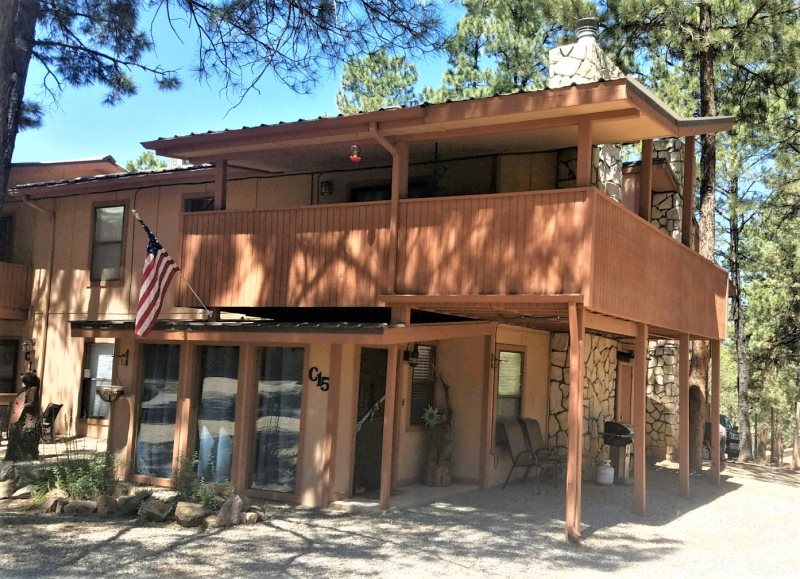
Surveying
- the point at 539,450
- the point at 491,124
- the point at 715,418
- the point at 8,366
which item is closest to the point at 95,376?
the point at 8,366

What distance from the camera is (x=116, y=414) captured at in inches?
475

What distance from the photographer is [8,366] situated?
1773cm

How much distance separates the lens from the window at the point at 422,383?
40.1 ft

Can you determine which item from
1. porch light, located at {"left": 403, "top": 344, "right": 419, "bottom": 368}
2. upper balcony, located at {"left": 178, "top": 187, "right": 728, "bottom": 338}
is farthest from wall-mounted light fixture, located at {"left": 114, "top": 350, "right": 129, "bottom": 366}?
porch light, located at {"left": 403, "top": 344, "right": 419, "bottom": 368}

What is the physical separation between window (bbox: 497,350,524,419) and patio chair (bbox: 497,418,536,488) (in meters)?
0.21

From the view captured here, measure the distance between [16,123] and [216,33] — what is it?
10.6 feet

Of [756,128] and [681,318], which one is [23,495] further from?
[756,128]

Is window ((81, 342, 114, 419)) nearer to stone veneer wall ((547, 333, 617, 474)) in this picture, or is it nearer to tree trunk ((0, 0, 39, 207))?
tree trunk ((0, 0, 39, 207))

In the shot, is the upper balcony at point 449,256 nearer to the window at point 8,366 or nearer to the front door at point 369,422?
the front door at point 369,422

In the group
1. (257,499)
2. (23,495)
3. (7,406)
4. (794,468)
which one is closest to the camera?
(23,495)

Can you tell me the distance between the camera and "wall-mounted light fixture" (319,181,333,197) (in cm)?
1341

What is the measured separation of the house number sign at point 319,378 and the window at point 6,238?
10980 mm

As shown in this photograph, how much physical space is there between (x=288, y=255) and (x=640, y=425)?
5354 mm

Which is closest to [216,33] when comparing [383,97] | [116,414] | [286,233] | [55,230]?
[286,233]
